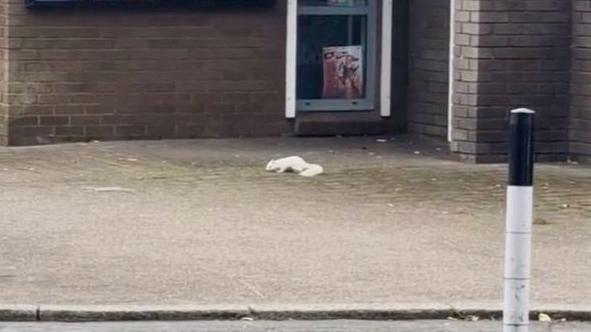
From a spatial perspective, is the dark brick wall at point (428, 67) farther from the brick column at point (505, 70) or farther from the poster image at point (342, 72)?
the brick column at point (505, 70)

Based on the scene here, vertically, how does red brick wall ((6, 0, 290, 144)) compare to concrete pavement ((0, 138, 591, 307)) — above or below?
above

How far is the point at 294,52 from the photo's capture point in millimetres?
16500

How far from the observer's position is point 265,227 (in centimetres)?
1136

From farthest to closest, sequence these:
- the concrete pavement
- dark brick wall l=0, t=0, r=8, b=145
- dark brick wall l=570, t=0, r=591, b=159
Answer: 1. dark brick wall l=0, t=0, r=8, b=145
2. dark brick wall l=570, t=0, r=591, b=159
3. the concrete pavement

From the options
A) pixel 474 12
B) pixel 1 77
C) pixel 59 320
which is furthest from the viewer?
pixel 1 77

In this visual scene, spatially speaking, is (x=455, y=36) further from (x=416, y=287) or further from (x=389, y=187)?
(x=416, y=287)

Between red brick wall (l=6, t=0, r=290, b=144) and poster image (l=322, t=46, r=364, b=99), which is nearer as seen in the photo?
red brick wall (l=6, t=0, r=290, b=144)

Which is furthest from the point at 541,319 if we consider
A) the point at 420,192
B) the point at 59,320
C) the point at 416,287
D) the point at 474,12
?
the point at 474,12

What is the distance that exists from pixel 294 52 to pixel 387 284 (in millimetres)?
7229

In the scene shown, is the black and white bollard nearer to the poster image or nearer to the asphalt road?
the asphalt road

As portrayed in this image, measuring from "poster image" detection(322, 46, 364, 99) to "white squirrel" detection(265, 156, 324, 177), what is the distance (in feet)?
8.58

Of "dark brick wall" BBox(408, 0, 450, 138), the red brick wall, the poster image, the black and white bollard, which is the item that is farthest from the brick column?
the black and white bollard

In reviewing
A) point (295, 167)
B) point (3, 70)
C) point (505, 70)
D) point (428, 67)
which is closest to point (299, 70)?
point (428, 67)

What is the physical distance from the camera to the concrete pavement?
30.7 ft
